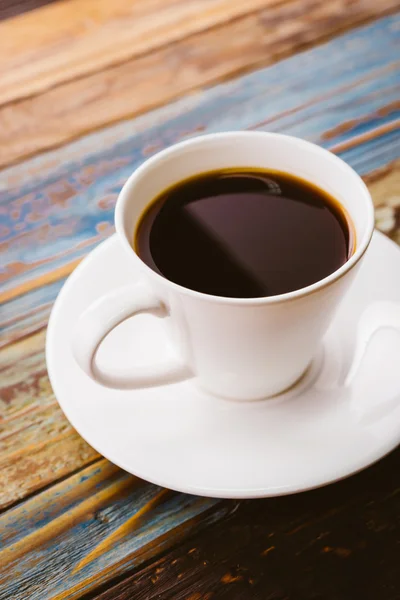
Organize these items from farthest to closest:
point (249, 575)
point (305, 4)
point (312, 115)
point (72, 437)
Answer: point (305, 4) → point (312, 115) → point (72, 437) → point (249, 575)

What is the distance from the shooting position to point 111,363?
714mm

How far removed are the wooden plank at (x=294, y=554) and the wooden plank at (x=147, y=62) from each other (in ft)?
2.18

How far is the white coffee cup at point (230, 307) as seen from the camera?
0.55 m

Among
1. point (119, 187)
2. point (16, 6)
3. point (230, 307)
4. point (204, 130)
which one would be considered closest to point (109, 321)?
point (230, 307)

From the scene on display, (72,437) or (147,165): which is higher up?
(147,165)

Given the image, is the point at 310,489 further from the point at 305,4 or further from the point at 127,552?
the point at 305,4

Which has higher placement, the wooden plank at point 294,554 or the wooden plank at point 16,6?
the wooden plank at point 16,6

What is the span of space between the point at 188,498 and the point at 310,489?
0.13m

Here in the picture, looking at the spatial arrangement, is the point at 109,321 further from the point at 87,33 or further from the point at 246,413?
the point at 87,33

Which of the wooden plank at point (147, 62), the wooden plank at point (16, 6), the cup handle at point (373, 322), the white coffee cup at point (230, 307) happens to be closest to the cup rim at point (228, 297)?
the white coffee cup at point (230, 307)

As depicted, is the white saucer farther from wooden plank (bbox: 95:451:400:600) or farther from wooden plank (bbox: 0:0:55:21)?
wooden plank (bbox: 0:0:55:21)

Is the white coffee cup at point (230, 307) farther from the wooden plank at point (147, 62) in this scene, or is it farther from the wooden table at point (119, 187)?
the wooden plank at point (147, 62)

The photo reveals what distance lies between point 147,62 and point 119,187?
1.00 feet

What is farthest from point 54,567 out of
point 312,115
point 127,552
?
point 312,115
